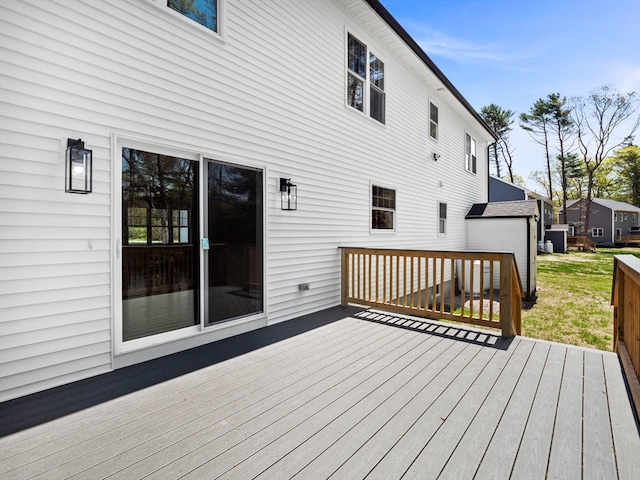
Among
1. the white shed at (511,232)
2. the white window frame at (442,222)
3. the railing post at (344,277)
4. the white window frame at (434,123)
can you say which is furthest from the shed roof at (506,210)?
the railing post at (344,277)

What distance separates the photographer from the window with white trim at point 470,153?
11336 mm

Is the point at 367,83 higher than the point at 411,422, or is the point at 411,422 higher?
the point at 367,83

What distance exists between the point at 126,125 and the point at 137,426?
2.40m

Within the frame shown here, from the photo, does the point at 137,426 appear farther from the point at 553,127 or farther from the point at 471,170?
the point at 553,127

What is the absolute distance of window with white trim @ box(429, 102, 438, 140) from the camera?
8.88 meters

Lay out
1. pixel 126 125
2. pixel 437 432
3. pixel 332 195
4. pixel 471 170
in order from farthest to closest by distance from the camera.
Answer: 1. pixel 471 170
2. pixel 332 195
3. pixel 126 125
4. pixel 437 432

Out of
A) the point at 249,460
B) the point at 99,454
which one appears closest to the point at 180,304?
the point at 99,454

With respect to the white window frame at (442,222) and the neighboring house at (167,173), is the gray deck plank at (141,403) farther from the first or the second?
the white window frame at (442,222)

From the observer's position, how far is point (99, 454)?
1.76 meters

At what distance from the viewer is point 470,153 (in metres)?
11.8

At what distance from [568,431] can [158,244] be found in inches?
137

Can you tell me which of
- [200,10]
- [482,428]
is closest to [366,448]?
[482,428]

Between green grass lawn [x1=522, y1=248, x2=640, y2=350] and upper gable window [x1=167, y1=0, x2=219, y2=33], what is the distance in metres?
6.52

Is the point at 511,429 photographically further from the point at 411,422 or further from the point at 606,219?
the point at 606,219
